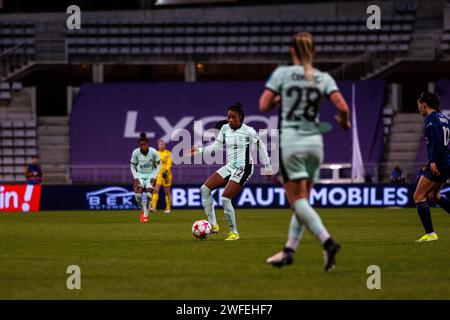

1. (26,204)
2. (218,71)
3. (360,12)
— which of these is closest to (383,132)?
(360,12)

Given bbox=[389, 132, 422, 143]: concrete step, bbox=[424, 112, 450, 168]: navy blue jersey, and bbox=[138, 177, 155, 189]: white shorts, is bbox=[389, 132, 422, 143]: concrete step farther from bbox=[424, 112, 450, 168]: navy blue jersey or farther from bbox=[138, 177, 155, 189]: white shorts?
bbox=[424, 112, 450, 168]: navy blue jersey

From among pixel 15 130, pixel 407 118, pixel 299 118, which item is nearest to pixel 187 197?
pixel 15 130

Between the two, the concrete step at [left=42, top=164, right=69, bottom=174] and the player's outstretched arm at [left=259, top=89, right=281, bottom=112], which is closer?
the player's outstretched arm at [left=259, top=89, right=281, bottom=112]

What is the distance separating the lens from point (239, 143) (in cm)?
1639

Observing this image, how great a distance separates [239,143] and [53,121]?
23.1 meters

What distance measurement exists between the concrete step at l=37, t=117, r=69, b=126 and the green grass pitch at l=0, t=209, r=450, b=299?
18998mm

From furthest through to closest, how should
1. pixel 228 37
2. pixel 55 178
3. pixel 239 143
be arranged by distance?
pixel 228 37 < pixel 55 178 < pixel 239 143

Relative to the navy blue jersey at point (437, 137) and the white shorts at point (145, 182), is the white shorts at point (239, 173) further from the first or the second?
the white shorts at point (145, 182)

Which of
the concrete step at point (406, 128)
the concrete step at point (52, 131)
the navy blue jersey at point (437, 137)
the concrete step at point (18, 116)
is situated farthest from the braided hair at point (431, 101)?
the concrete step at point (18, 116)

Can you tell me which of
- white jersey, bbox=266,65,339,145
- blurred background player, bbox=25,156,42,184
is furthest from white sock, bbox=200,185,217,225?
blurred background player, bbox=25,156,42,184

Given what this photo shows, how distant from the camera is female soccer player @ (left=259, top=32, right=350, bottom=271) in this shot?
9703 millimetres

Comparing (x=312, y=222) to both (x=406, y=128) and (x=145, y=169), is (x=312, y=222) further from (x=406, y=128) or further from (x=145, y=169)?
(x=406, y=128)

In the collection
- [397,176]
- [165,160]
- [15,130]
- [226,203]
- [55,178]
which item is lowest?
[55,178]

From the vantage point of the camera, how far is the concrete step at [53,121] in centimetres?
3822
